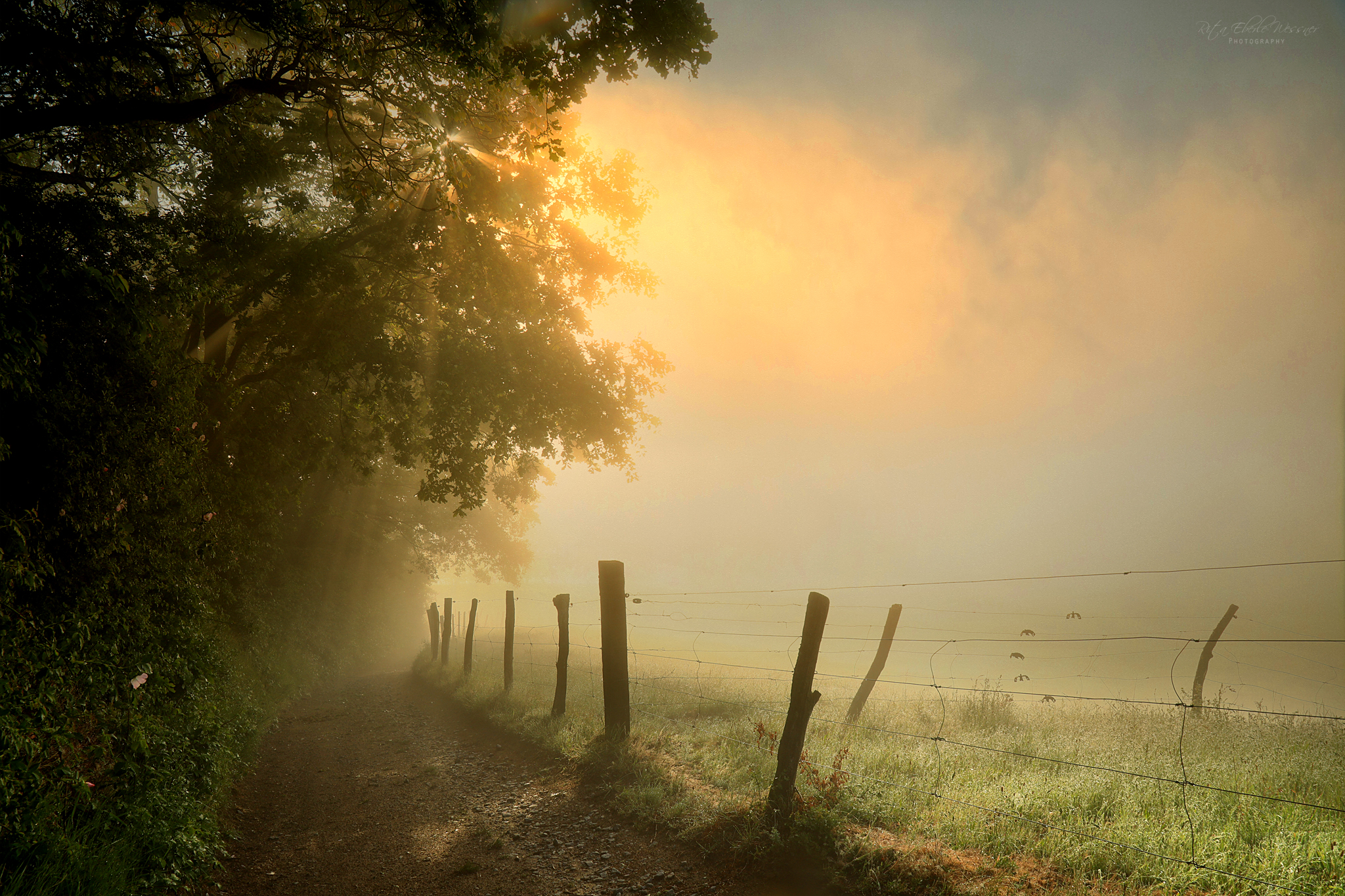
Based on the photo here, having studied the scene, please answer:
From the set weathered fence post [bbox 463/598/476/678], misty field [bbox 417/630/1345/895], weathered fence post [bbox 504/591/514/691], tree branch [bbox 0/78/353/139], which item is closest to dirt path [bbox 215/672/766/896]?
misty field [bbox 417/630/1345/895]

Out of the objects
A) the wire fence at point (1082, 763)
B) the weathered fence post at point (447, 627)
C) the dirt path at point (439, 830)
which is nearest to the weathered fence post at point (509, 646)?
the wire fence at point (1082, 763)

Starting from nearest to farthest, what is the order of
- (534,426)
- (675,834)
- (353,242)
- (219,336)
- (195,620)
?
1. (675,834)
2. (195,620)
3. (353,242)
4. (219,336)
5. (534,426)

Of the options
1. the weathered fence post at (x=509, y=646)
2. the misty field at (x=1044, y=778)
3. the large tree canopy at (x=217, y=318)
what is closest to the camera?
the misty field at (x=1044, y=778)

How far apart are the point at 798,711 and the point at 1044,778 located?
2.93 m

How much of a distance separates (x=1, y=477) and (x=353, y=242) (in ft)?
25.4

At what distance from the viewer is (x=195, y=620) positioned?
25.3 ft

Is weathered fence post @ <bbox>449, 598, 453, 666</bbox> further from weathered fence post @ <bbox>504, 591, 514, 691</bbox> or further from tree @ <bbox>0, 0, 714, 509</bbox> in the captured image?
tree @ <bbox>0, 0, 714, 509</bbox>

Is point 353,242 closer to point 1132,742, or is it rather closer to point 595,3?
point 595,3

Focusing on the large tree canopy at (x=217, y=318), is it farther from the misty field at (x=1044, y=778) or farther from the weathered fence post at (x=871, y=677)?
the weathered fence post at (x=871, y=677)

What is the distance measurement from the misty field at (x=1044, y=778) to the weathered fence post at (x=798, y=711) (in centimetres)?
28

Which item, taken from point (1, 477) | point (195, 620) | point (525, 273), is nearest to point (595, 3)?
point (525, 273)

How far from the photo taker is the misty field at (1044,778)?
423 centimetres

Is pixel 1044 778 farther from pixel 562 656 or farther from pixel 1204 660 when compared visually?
pixel 1204 660

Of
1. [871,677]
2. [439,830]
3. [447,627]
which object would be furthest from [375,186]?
[447,627]
